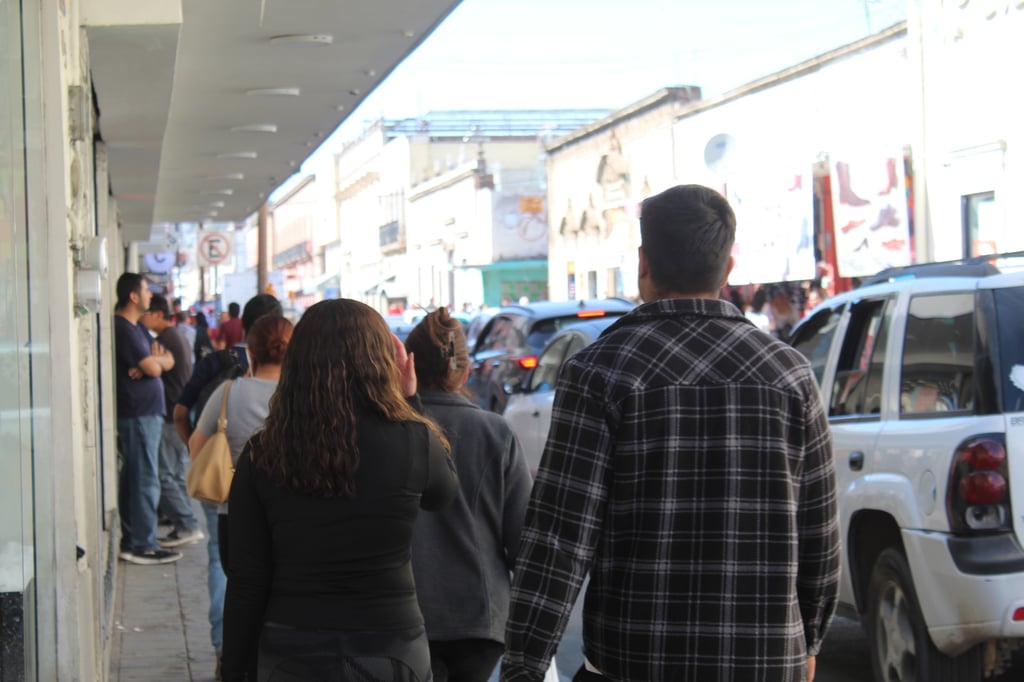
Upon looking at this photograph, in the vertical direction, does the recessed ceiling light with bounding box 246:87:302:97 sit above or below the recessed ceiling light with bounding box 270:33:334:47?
above

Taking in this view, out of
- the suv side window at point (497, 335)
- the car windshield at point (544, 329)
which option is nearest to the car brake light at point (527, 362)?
the car windshield at point (544, 329)

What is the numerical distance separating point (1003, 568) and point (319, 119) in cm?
898

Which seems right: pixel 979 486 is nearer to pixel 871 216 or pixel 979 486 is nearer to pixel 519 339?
pixel 519 339

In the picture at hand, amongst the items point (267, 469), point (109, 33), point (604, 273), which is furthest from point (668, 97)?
point (267, 469)

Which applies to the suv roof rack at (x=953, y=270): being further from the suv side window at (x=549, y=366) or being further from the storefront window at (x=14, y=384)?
the suv side window at (x=549, y=366)

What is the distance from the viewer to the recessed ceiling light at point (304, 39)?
30.1ft

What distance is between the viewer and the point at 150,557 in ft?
33.1

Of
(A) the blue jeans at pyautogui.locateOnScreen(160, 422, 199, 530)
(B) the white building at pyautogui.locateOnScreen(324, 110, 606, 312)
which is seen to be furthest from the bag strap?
(B) the white building at pyautogui.locateOnScreen(324, 110, 606, 312)

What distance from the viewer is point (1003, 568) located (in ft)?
16.9

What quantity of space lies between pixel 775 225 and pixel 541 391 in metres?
13.4

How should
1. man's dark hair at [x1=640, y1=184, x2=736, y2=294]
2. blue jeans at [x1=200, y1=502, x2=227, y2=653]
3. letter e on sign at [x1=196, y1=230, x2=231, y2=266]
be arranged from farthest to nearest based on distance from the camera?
A: letter e on sign at [x1=196, y1=230, x2=231, y2=266] < blue jeans at [x1=200, y1=502, x2=227, y2=653] < man's dark hair at [x1=640, y1=184, x2=736, y2=294]

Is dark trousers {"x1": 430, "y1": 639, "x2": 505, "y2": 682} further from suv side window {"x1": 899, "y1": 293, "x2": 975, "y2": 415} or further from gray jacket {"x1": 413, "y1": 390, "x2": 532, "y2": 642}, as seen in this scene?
suv side window {"x1": 899, "y1": 293, "x2": 975, "y2": 415}

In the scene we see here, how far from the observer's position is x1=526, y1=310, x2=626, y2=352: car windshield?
606 inches

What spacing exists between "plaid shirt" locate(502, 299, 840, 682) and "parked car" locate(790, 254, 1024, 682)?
265cm
